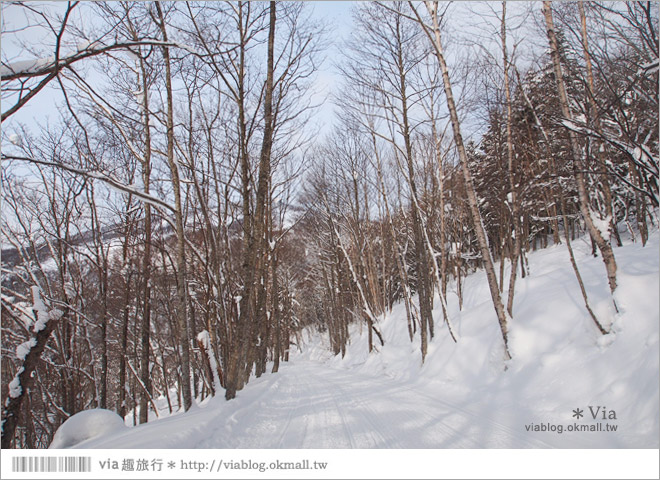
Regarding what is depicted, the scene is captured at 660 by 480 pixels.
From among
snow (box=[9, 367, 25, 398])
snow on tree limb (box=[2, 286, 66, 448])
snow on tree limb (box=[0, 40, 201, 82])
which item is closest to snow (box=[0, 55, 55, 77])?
snow on tree limb (box=[0, 40, 201, 82])

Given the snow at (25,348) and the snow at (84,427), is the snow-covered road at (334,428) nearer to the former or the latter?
the snow at (84,427)

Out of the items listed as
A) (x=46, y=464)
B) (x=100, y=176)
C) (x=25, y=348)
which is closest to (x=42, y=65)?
(x=100, y=176)

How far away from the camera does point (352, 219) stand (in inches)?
586

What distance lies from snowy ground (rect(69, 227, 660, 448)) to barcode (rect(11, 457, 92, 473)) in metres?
0.52

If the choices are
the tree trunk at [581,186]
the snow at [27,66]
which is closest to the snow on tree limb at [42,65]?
the snow at [27,66]

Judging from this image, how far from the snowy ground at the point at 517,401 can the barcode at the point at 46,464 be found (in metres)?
0.52

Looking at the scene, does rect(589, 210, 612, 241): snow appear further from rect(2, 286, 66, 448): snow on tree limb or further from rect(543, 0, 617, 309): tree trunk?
rect(2, 286, 66, 448): snow on tree limb

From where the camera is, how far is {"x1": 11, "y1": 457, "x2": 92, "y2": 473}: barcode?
243 centimetres

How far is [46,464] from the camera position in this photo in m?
2.44

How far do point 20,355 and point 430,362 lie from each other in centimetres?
810

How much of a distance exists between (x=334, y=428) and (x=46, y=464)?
2.73 m

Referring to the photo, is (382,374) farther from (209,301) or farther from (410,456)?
(410,456)

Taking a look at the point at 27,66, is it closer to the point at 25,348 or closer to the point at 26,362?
the point at 25,348

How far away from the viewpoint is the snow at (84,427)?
14.5 ft
